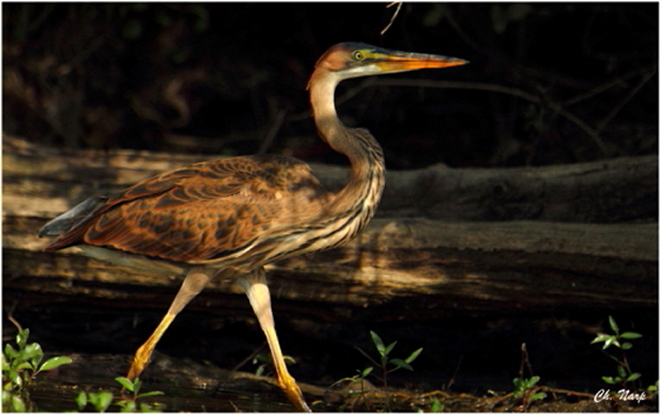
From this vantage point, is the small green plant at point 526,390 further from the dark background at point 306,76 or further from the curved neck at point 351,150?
the dark background at point 306,76

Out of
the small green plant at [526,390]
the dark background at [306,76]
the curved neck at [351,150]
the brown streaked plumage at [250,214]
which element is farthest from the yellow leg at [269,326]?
the dark background at [306,76]

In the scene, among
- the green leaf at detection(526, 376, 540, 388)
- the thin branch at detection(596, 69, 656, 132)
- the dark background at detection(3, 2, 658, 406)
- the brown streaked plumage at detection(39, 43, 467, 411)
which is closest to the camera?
the green leaf at detection(526, 376, 540, 388)

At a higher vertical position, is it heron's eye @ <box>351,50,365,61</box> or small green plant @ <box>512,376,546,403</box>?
heron's eye @ <box>351,50,365,61</box>

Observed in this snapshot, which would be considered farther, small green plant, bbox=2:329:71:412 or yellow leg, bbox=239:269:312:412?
yellow leg, bbox=239:269:312:412

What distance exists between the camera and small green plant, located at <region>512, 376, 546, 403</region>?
152 inches

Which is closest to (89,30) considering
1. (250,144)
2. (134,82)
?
(134,82)

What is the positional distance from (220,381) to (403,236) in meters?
1.14

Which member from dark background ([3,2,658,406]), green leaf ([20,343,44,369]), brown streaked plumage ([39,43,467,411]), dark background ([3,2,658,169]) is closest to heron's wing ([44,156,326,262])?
brown streaked plumage ([39,43,467,411])

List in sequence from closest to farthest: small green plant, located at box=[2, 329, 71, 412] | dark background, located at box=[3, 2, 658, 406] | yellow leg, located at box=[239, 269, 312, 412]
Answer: small green plant, located at box=[2, 329, 71, 412] < yellow leg, located at box=[239, 269, 312, 412] < dark background, located at box=[3, 2, 658, 406]

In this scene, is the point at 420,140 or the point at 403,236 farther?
the point at 420,140

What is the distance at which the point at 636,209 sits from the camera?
500cm

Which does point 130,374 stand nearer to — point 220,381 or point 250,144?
point 220,381

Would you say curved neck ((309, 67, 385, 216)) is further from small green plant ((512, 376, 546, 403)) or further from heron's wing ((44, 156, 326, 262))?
small green plant ((512, 376, 546, 403))

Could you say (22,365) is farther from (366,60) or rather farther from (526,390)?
(526,390)
